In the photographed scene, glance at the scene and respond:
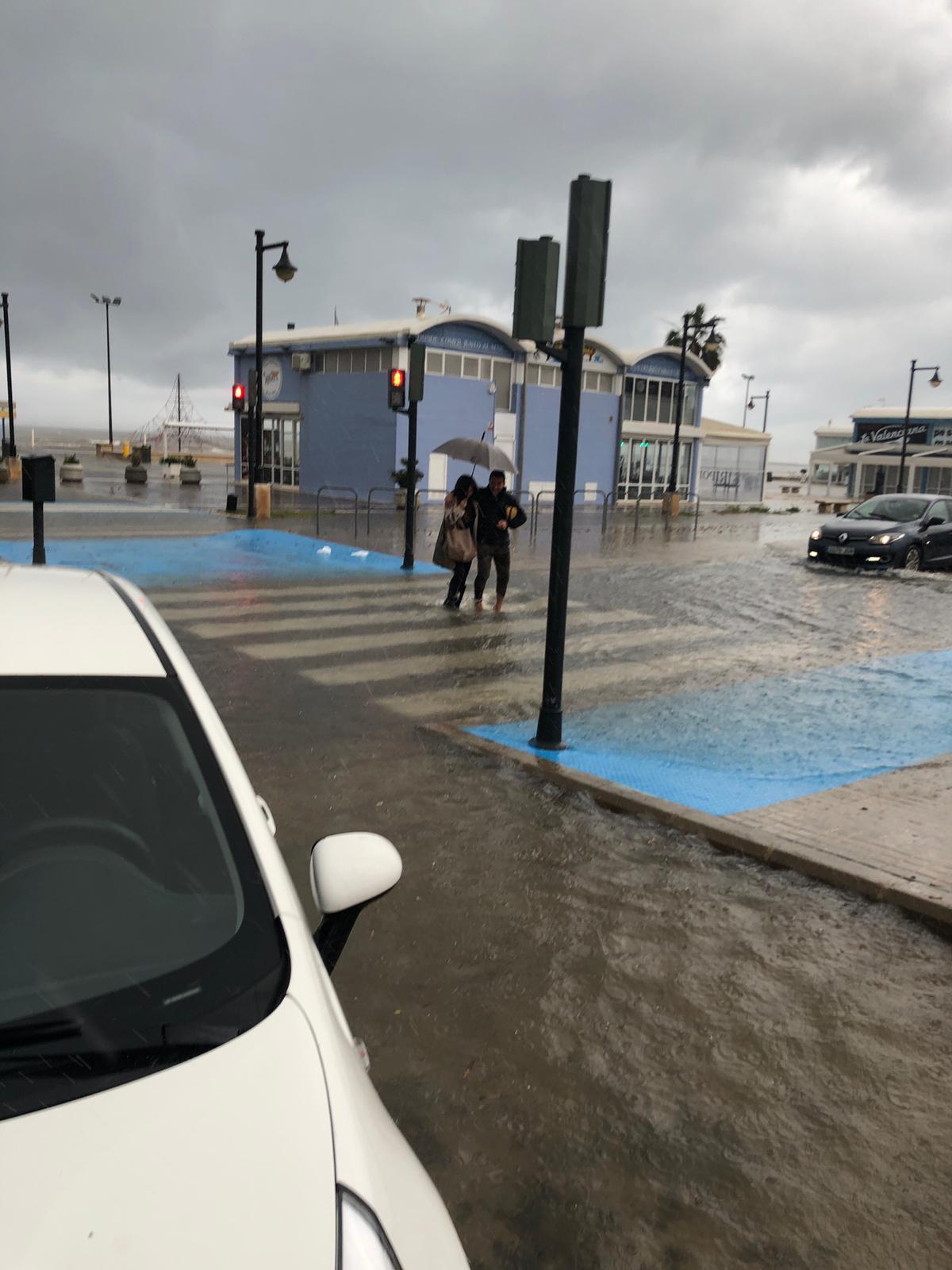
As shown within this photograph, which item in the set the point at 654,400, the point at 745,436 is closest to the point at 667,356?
the point at 654,400

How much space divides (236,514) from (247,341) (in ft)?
54.2

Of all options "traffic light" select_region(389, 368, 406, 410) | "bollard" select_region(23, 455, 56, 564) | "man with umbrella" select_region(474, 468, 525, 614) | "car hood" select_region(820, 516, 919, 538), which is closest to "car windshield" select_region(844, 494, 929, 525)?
"car hood" select_region(820, 516, 919, 538)

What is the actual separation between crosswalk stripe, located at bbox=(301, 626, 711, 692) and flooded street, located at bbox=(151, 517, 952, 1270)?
1.54 metres

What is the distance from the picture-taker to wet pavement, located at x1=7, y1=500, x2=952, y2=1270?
2875 millimetres

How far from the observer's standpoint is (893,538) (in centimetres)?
1873

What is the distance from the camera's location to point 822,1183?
9.86ft

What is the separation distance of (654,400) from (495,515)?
111 ft

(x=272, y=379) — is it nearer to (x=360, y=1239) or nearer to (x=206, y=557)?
(x=206, y=557)

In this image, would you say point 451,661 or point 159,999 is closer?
point 159,999

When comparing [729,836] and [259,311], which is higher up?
[259,311]

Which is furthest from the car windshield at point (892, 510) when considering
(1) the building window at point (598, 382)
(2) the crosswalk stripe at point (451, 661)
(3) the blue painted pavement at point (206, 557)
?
(1) the building window at point (598, 382)

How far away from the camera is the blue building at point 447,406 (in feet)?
116

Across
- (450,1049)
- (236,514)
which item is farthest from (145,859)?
(236,514)

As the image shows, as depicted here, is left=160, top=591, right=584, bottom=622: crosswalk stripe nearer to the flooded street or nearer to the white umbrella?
the white umbrella
